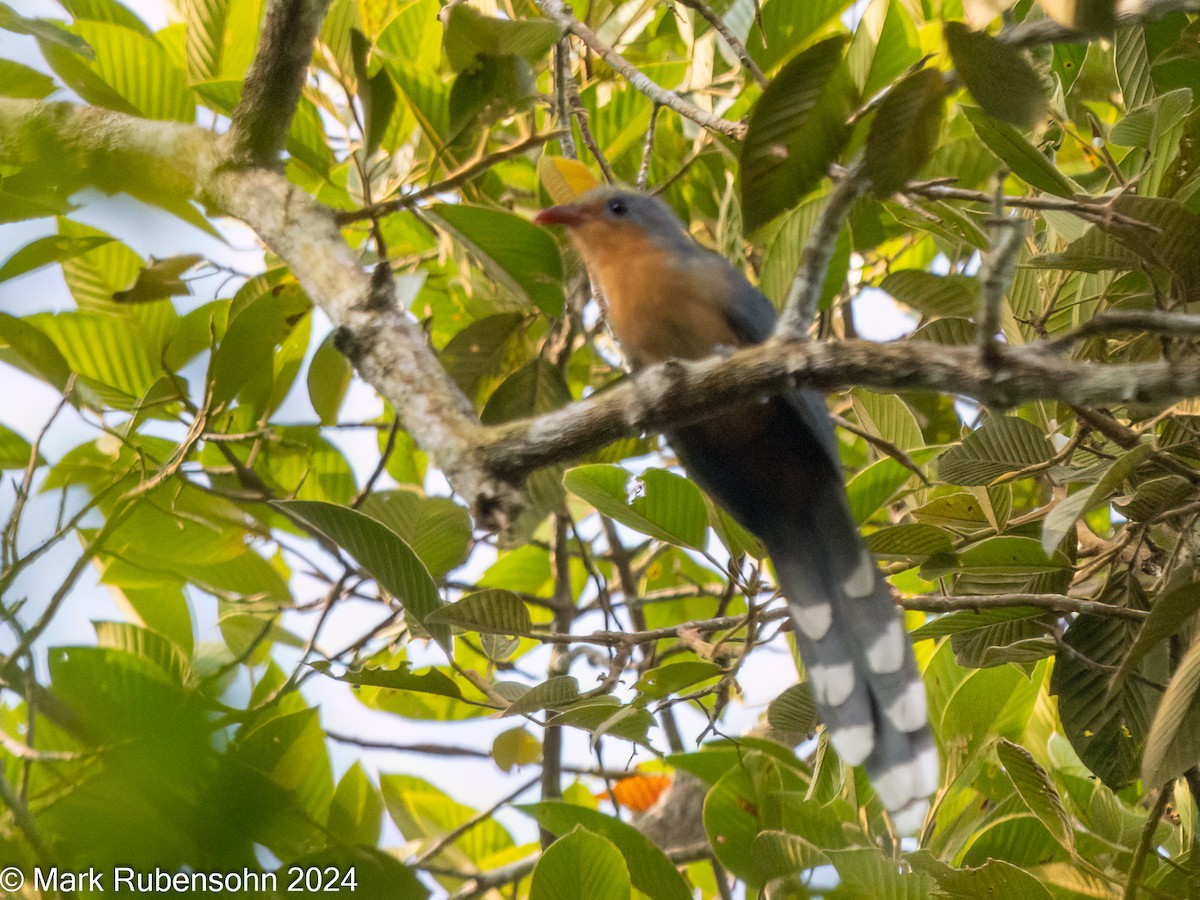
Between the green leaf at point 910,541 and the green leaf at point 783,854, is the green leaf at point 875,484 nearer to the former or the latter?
the green leaf at point 910,541

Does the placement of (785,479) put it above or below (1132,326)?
above

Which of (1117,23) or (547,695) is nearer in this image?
(1117,23)

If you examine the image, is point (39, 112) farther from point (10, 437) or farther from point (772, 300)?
point (772, 300)

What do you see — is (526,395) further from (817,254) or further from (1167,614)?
(1167,614)

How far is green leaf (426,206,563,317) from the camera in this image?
2.53 metres

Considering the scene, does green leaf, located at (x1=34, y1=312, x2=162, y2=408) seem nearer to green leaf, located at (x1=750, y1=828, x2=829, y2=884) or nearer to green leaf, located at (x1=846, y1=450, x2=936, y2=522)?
green leaf, located at (x1=846, y1=450, x2=936, y2=522)

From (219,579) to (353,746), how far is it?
0.73 m

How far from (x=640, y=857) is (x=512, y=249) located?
4.68 feet

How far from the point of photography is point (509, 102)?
2.49 metres

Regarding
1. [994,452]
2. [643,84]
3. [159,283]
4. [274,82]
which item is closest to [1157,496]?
[994,452]

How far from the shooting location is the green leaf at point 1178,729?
1.93m

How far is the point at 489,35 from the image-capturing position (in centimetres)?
236

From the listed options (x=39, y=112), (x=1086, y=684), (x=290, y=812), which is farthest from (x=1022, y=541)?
(x=39, y=112)

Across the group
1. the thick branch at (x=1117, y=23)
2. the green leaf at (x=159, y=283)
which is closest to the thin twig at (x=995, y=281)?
the thick branch at (x=1117, y=23)
